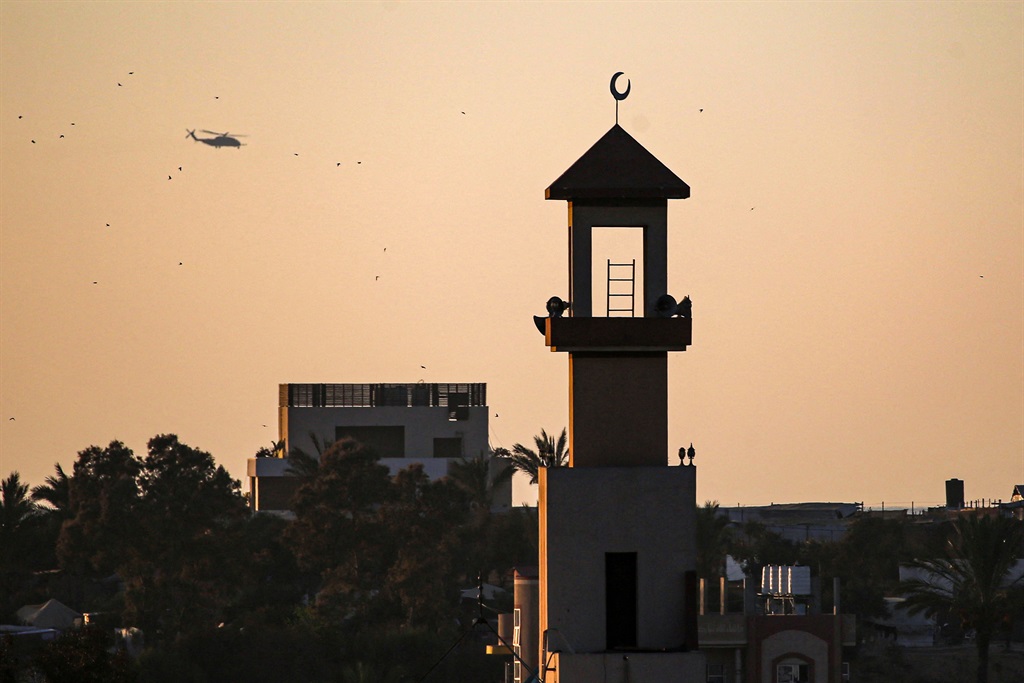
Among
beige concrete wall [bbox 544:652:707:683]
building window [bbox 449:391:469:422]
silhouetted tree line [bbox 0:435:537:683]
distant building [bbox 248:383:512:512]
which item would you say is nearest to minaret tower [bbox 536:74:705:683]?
beige concrete wall [bbox 544:652:707:683]

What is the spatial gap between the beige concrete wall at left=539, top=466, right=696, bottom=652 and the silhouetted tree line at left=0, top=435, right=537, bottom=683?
3778 cm

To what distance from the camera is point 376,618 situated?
78.1m

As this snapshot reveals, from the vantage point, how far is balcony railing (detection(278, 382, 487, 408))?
12238 centimetres

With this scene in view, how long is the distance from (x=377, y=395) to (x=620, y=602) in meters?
93.7

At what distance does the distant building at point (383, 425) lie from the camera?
390 feet

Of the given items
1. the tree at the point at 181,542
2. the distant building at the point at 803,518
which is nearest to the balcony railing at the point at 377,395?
the distant building at the point at 803,518

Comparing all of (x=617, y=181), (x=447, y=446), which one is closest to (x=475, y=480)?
(x=447, y=446)

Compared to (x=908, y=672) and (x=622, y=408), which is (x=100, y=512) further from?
(x=622, y=408)

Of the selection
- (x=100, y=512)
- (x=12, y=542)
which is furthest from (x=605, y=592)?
(x=12, y=542)

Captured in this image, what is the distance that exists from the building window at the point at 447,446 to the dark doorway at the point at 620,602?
9227 cm

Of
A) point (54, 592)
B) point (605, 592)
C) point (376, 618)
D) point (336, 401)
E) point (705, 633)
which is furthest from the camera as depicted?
point (336, 401)

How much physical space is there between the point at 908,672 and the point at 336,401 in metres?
52.2

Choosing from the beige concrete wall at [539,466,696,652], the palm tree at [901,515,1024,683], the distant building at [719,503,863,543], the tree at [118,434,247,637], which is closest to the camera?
the beige concrete wall at [539,466,696,652]

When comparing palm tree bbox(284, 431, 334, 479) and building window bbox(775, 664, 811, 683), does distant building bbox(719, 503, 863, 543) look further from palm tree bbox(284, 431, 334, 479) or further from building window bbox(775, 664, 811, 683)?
building window bbox(775, 664, 811, 683)
